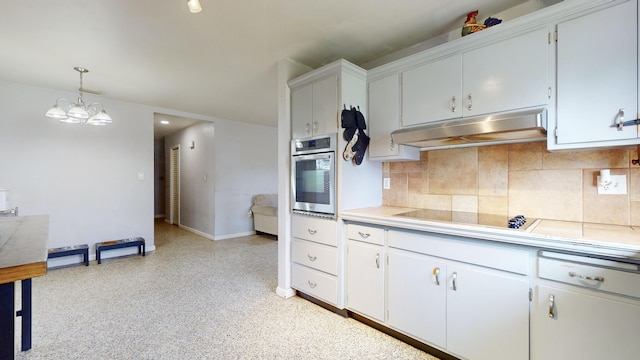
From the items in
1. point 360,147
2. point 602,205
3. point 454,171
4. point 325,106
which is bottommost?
point 602,205

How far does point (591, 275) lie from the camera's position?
1.26 meters

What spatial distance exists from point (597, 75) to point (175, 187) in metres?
7.62

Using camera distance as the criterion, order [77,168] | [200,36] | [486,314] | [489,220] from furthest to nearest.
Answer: [77,168]
[200,36]
[489,220]
[486,314]

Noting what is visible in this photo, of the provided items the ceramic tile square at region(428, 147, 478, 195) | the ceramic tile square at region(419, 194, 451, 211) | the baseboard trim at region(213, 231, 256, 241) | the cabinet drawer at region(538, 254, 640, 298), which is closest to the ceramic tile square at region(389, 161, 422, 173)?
the ceramic tile square at region(428, 147, 478, 195)

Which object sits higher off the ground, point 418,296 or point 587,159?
point 587,159

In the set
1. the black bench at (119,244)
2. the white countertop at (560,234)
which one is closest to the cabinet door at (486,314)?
the white countertop at (560,234)

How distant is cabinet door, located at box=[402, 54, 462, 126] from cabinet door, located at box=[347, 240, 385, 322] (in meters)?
1.07

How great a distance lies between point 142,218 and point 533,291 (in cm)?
489

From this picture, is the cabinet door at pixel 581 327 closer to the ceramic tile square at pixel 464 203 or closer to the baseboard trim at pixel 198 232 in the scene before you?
the ceramic tile square at pixel 464 203

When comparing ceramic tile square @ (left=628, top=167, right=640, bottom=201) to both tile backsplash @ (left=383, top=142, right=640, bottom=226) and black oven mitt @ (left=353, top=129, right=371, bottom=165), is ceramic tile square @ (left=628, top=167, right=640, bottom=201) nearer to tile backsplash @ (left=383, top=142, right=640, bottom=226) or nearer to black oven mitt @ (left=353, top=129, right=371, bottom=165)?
tile backsplash @ (left=383, top=142, right=640, bottom=226)

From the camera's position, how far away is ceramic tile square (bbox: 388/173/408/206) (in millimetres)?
2561

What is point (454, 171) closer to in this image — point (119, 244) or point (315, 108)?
point (315, 108)

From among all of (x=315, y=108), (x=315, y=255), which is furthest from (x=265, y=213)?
(x=315, y=108)

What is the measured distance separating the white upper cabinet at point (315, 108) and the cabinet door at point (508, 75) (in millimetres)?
1002
